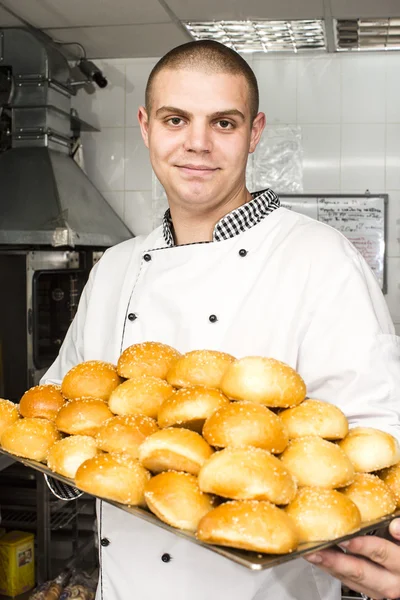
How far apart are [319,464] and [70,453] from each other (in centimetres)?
38

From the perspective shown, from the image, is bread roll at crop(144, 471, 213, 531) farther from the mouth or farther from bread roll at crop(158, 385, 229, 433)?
the mouth

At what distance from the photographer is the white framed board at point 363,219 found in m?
3.73

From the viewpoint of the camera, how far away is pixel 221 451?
0.90 meters

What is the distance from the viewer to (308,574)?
54.6 inches

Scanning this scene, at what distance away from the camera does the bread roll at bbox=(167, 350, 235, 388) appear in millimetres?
1077

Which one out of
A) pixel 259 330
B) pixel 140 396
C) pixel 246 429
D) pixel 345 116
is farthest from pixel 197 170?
pixel 345 116

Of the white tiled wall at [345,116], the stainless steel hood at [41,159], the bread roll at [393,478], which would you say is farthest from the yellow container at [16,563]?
the bread roll at [393,478]

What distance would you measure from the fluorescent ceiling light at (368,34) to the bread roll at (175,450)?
287 cm

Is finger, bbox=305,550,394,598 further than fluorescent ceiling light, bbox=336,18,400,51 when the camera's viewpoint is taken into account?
No

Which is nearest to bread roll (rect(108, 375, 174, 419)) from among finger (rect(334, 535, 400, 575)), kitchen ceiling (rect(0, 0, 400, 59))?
finger (rect(334, 535, 400, 575))

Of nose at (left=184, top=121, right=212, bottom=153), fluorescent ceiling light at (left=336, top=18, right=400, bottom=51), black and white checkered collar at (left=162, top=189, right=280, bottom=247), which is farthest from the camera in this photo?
fluorescent ceiling light at (left=336, top=18, right=400, bottom=51)

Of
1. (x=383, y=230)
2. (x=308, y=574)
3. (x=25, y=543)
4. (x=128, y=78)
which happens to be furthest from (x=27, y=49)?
(x=308, y=574)

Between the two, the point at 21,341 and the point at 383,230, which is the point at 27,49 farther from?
the point at 383,230

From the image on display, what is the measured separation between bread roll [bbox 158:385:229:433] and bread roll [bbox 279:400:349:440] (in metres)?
0.10
